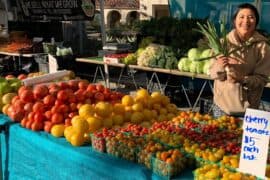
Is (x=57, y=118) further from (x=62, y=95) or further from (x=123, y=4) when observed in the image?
(x=123, y=4)

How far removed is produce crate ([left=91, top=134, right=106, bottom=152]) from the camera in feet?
8.80

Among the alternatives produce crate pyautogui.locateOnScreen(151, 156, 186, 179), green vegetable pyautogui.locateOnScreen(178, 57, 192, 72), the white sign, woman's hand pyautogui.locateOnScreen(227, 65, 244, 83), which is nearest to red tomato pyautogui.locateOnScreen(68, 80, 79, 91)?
woman's hand pyautogui.locateOnScreen(227, 65, 244, 83)

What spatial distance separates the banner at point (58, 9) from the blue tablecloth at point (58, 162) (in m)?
6.34

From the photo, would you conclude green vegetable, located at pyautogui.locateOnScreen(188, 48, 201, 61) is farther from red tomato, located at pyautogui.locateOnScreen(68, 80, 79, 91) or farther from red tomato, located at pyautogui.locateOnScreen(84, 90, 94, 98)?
red tomato, located at pyautogui.locateOnScreen(84, 90, 94, 98)

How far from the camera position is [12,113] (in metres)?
3.49

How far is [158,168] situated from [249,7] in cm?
177

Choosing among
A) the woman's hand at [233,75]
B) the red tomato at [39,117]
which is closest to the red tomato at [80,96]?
the red tomato at [39,117]

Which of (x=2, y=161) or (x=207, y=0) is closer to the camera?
(x=2, y=161)

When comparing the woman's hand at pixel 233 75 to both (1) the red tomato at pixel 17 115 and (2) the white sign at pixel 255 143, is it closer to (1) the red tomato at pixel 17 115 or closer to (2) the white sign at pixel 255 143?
(2) the white sign at pixel 255 143

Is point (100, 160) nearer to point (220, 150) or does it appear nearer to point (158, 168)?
point (158, 168)

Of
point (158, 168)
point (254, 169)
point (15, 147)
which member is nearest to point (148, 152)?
point (158, 168)

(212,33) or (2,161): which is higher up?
(212,33)

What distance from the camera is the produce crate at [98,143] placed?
8.80 feet

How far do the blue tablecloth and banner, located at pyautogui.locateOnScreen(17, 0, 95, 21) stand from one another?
250 inches
